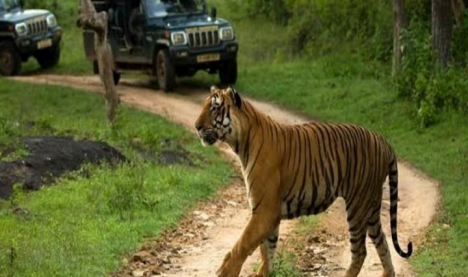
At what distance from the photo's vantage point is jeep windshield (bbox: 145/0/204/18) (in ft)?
84.1

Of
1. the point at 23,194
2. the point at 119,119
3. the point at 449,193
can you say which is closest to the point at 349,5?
the point at 119,119

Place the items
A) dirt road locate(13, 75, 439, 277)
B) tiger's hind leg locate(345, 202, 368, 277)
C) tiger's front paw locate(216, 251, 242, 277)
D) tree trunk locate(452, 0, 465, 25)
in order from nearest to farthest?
tiger's front paw locate(216, 251, 242, 277) < tiger's hind leg locate(345, 202, 368, 277) < dirt road locate(13, 75, 439, 277) < tree trunk locate(452, 0, 465, 25)

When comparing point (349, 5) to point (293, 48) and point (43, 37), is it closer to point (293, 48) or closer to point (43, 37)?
point (293, 48)

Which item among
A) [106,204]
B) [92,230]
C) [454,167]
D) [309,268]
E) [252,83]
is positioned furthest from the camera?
[252,83]

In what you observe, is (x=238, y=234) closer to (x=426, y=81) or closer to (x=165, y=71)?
(x=426, y=81)

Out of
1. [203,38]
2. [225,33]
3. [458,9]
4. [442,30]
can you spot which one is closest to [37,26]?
[203,38]

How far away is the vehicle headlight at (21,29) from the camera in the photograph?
2797 centimetres

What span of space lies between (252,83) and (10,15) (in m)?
6.75

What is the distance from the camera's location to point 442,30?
20594 mm

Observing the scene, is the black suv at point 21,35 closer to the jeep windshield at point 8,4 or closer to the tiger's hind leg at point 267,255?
the jeep windshield at point 8,4

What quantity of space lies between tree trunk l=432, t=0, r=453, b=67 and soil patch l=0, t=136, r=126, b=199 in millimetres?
7104

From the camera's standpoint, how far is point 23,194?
44.3 feet

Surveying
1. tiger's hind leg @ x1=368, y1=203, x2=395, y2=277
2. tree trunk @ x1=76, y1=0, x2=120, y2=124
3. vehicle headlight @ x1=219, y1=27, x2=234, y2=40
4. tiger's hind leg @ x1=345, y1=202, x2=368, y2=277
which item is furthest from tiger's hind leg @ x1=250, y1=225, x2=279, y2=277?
vehicle headlight @ x1=219, y1=27, x2=234, y2=40

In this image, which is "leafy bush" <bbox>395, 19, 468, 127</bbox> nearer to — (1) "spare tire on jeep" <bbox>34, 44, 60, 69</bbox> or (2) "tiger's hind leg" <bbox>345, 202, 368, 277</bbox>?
(2) "tiger's hind leg" <bbox>345, 202, 368, 277</bbox>
